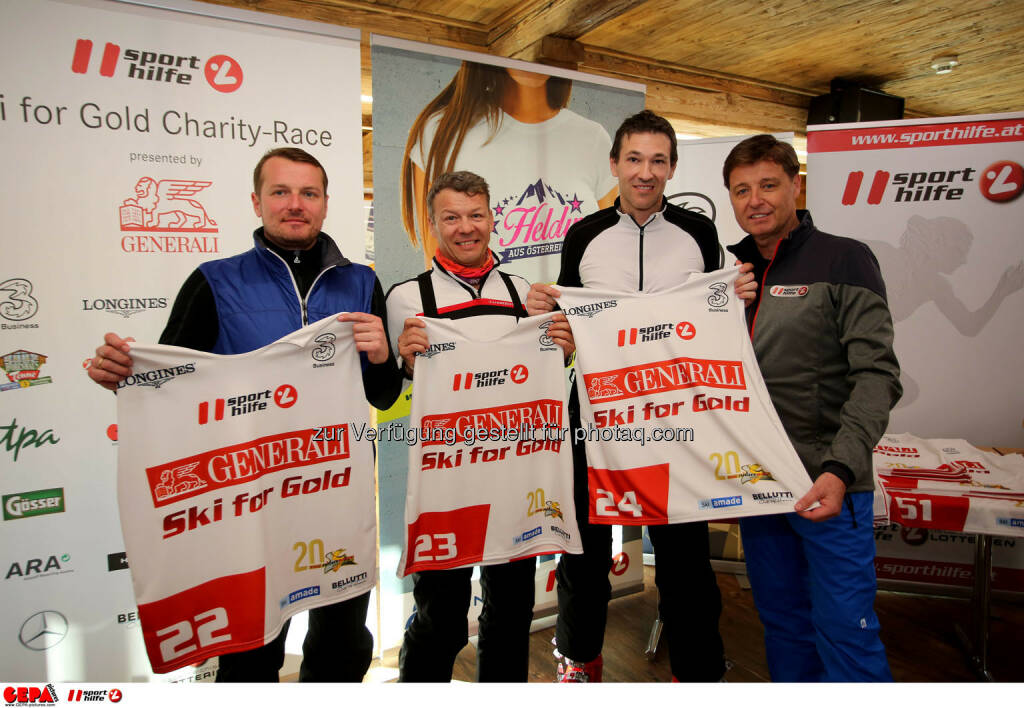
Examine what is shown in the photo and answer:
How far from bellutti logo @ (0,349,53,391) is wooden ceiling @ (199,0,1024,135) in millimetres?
Result: 2000

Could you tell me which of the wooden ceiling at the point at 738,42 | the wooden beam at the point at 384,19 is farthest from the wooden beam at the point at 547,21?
the wooden beam at the point at 384,19

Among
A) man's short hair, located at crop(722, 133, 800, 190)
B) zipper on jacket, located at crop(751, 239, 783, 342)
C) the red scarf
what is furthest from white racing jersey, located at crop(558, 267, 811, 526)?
man's short hair, located at crop(722, 133, 800, 190)

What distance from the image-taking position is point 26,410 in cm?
204

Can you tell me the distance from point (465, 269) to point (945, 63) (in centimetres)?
404

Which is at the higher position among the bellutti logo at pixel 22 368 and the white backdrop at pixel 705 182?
the white backdrop at pixel 705 182

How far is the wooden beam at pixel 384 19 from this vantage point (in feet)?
10.7

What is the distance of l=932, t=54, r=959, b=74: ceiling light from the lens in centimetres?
411

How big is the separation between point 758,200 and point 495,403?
3.55ft

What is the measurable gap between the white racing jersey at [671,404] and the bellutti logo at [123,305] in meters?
1.37

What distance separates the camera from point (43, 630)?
2.10 meters

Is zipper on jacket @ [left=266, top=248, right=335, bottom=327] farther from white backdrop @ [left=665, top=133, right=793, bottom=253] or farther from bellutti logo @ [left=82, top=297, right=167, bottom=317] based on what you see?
white backdrop @ [left=665, top=133, right=793, bottom=253]

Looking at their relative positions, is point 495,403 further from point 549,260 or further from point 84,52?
point 84,52

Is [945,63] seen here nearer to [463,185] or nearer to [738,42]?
[738,42]

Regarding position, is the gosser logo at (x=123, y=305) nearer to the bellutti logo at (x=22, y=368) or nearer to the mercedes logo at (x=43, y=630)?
the bellutti logo at (x=22, y=368)
